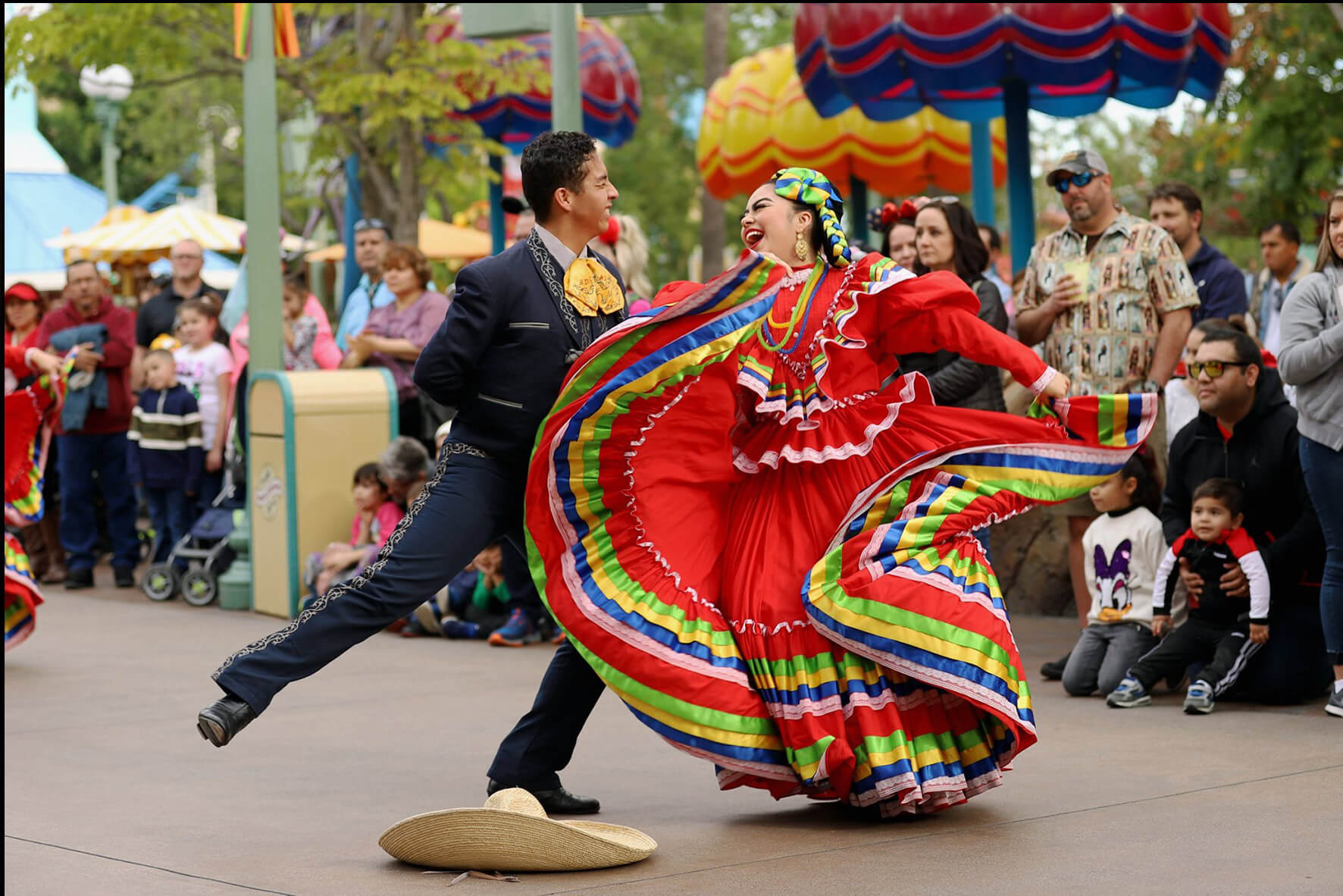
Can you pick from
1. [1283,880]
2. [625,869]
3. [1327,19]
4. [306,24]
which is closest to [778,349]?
[625,869]

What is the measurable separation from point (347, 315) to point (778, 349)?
22.3 feet

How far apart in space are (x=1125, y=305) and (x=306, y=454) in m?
4.85

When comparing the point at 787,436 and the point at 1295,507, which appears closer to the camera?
the point at 787,436

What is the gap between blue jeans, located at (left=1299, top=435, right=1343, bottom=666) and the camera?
263 inches

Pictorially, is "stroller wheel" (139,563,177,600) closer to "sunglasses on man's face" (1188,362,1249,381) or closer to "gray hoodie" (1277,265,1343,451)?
"sunglasses on man's face" (1188,362,1249,381)

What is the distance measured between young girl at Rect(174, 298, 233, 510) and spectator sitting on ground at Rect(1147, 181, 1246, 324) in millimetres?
5967

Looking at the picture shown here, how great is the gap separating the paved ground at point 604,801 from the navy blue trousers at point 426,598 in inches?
14.0

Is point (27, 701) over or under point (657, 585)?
under

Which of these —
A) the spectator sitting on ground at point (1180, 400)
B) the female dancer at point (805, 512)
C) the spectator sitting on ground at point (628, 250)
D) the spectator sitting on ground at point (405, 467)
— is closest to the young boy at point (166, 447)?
the spectator sitting on ground at point (405, 467)

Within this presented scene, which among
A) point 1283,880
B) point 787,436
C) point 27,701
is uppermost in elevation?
point 787,436

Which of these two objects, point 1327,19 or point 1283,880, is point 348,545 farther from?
point 1327,19

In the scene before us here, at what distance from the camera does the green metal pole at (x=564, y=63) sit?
9.84 meters

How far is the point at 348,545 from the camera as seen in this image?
10062 mm

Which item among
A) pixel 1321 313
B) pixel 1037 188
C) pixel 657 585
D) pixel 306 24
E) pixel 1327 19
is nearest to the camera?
pixel 657 585
